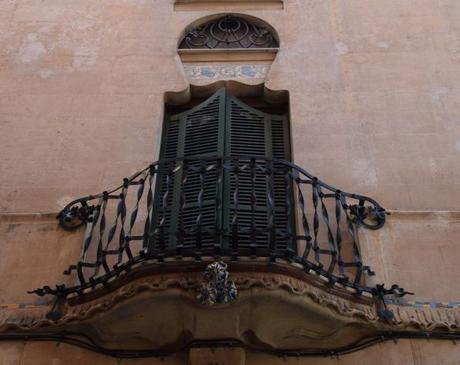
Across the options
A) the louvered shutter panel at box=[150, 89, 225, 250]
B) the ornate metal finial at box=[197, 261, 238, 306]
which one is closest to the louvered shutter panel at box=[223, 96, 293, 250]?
the louvered shutter panel at box=[150, 89, 225, 250]

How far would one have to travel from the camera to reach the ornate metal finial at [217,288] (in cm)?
525

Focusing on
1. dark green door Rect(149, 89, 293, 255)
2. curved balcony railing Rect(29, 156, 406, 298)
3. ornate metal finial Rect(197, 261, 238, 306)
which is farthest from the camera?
dark green door Rect(149, 89, 293, 255)

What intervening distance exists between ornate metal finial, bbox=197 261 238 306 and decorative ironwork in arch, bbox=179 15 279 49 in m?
4.51

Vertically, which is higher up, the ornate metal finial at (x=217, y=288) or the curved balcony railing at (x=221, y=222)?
the curved balcony railing at (x=221, y=222)

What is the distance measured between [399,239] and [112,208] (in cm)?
314

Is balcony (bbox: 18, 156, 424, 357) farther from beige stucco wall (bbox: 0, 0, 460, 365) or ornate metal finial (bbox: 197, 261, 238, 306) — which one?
beige stucco wall (bbox: 0, 0, 460, 365)

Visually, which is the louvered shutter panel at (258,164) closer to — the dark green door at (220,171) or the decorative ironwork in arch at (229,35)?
the dark green door at (220,171)

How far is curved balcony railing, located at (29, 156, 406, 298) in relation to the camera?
561 cm

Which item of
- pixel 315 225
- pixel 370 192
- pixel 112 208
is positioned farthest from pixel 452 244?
pixel 112 208

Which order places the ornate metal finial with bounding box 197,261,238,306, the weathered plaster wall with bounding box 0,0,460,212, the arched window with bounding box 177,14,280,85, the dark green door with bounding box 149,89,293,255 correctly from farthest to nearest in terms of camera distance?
the arched window with bounding box 177,14,280,85
the weathered plaster wall with bounding box 0,0,460,212
the dark green door with bounding box 149,89,293,255
the ornate metal finial with bounding box 197,261,238,306

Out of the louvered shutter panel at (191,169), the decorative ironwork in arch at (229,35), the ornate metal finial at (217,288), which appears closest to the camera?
the ornate metal finial at (217,288)

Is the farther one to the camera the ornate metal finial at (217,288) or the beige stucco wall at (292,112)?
the beige stucco wall at (292,112)

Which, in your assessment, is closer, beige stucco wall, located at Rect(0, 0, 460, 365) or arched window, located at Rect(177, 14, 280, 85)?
beige stucco wall, located at Rect(0, 0, 460, 365)

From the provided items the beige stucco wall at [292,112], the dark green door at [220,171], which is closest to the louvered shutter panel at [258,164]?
the dark green door at [220,171]
